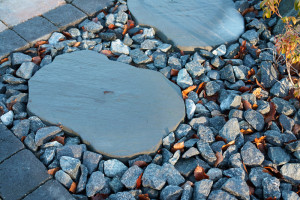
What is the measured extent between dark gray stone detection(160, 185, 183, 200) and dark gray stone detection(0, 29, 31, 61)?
6.00ft

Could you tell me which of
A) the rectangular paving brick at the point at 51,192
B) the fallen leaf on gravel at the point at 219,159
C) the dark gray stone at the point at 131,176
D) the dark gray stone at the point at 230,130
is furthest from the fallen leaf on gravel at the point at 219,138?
the rectangular paving brick at the point at 51,192

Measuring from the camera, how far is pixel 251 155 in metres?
2.16

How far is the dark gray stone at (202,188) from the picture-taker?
75.7 inches

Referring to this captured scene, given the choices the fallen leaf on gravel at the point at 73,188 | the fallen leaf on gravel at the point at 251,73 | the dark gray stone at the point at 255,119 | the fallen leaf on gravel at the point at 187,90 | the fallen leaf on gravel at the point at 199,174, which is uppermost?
the fallen leaf on gravel at the point at 251,73

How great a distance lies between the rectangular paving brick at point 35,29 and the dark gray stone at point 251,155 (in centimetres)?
202

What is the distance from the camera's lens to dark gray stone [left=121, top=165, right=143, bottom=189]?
1999 millimetres

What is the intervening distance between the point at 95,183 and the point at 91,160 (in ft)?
0.58

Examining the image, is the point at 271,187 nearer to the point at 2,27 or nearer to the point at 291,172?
the point at 291,172

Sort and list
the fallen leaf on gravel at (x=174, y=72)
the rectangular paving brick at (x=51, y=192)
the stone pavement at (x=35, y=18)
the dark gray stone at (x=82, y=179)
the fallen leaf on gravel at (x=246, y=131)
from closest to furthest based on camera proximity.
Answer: the rectangular paving brick at (x=51, y=192) → the dark gray stone at (x=82, y=179) → the fallen leaf on gravel at (x=246, y=131) → the fallen leaf on gravel at (x=174, y=72) → the stone pavement at (x=35, y=18)

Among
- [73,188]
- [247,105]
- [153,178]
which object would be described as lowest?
[73,188]

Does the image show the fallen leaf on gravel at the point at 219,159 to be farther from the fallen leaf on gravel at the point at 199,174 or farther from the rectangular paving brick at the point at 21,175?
the rectangular paving brick at the point at 21,175

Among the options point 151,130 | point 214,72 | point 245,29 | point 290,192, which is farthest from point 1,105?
point 245,29

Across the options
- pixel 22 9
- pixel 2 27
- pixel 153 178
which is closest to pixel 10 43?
pixel 2 27

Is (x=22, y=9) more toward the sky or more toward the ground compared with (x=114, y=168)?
more toward the sky
